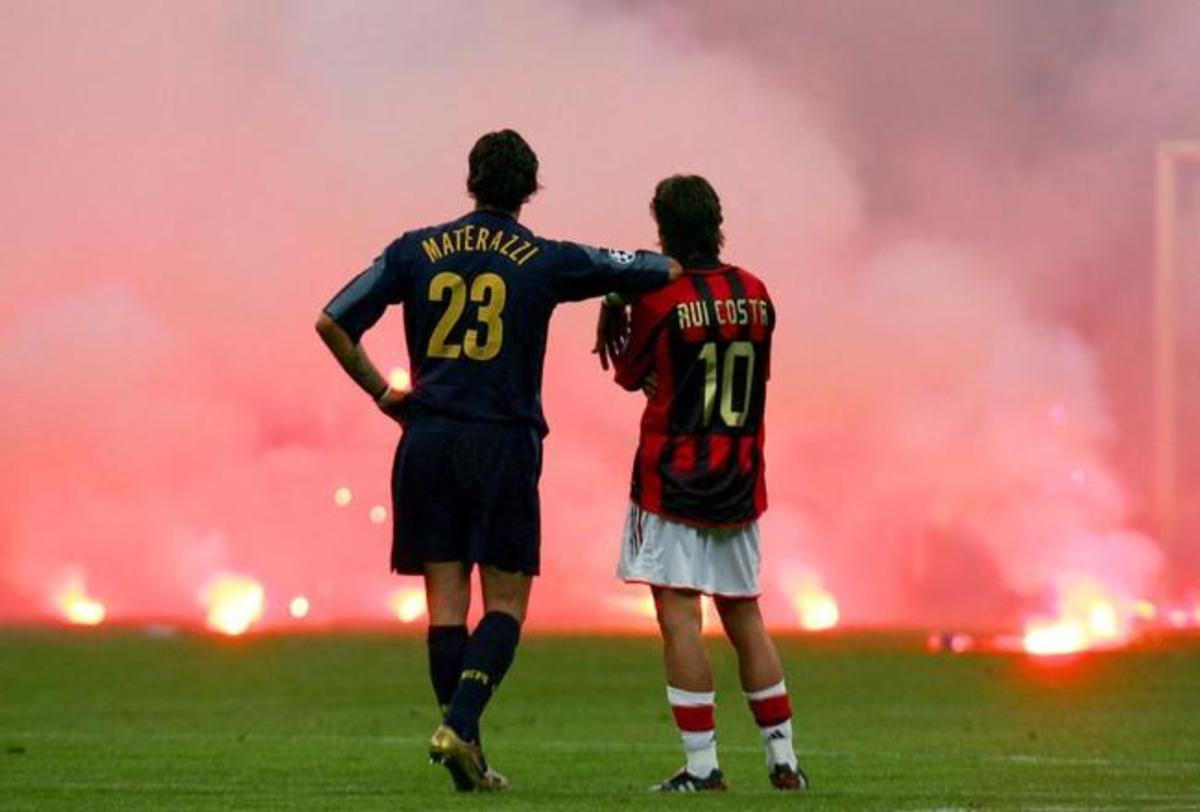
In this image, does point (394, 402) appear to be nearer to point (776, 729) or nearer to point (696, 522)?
point (696, 522)

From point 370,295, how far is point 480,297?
419 millimetres

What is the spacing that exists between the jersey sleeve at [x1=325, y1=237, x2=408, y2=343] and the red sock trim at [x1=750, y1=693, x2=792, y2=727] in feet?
6.65

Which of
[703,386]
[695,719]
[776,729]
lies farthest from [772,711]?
[703,386]

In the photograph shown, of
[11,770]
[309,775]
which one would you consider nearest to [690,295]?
[309,775]

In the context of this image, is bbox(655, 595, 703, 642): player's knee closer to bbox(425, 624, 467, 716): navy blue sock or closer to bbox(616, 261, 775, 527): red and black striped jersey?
bbox(616, 261, 775, 527): red and black striped jersey

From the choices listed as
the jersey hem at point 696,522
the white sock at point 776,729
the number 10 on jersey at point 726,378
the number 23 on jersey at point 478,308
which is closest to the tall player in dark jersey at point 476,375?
the number 23 on jersey at point 478,308

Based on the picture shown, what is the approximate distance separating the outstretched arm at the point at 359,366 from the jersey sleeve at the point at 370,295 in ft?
0.09

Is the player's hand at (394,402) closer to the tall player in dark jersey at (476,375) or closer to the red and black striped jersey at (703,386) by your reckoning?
the tall player in dark jersey at (476,375)

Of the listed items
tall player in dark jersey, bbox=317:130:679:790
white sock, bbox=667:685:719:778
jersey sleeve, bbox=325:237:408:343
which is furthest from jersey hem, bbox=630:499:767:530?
jersey sleeve, bbox=325:237:408:343

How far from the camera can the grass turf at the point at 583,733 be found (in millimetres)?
11656

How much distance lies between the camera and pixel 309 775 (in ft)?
42.6

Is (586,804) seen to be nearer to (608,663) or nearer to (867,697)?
(867,697)

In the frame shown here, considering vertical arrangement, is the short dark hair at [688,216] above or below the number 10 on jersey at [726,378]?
above

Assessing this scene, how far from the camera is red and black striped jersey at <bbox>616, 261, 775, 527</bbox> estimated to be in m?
11.7
